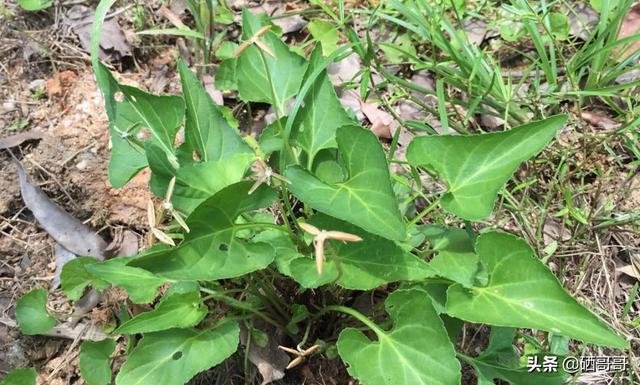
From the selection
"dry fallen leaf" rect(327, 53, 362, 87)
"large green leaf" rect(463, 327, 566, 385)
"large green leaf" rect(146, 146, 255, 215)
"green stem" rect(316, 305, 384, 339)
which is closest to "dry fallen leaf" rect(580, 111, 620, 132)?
"dry fallen leaf" rect(327, 53, 362, 87)

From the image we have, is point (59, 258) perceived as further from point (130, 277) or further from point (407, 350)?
point (407, 350)

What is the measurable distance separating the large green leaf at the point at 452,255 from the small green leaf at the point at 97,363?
75 centimetres

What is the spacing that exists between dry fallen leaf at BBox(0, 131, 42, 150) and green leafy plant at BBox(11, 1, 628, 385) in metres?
0.56

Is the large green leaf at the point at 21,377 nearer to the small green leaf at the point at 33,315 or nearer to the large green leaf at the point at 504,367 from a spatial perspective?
the small green leaf at the point at 33,315

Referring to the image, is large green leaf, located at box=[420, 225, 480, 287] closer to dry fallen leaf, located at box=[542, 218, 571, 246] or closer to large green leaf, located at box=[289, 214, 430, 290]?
large green leaf, located at box=[289, 214, 430, 290]

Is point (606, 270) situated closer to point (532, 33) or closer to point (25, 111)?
point (532, 33)

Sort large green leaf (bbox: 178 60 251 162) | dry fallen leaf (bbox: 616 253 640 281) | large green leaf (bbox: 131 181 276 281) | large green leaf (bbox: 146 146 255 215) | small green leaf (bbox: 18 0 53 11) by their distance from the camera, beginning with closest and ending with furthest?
large green leaf (bbox: 131 181 276 281), large green leaf (bbox: 146 146 255 215), large green leaf (bbox: 178 60 251 162), dry fallen leaf (bbox: 616 253 640 281), small green leaf (bbox: 18 0 53 11)

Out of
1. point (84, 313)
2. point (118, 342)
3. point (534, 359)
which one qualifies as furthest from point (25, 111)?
point (534, 359)

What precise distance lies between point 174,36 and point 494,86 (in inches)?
41.0

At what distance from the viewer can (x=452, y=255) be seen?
1277mm

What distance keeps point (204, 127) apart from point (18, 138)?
0.85m

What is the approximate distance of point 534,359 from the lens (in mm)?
1494

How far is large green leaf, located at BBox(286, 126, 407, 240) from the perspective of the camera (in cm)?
106

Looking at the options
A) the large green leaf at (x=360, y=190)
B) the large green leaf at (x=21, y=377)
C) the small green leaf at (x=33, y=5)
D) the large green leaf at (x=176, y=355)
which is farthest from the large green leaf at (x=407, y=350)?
the small green leaf at (x=33, y=5)
